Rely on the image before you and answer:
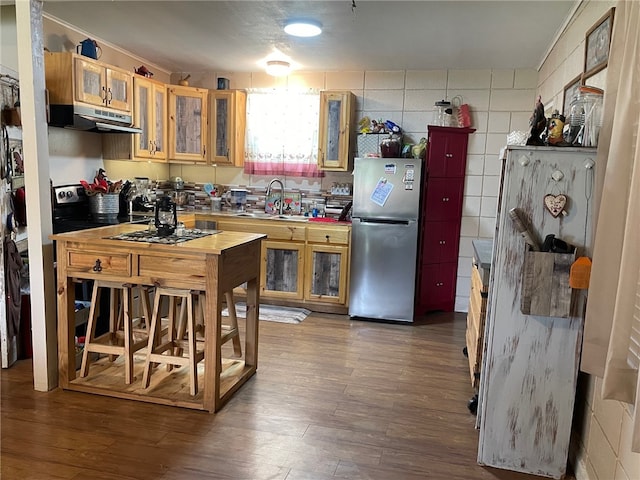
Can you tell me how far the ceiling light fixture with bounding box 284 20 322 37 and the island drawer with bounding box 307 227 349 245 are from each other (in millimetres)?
1760

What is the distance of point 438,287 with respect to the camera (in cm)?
491

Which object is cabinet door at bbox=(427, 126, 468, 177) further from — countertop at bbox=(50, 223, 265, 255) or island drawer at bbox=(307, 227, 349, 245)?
countertop at bbox=(50, 223, 265, 255)

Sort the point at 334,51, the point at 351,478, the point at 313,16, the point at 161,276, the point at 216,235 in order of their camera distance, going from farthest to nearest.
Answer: the point at 334,51, the point at 313,16, the point at 216,235, the point at 161,276, the point at 351,478

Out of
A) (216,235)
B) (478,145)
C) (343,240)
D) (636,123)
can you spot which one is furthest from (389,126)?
(636,123)

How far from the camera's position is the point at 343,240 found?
470cm

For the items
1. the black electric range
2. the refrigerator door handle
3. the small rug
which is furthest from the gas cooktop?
the refrigerator door handle

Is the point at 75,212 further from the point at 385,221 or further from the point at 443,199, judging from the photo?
the point at 443,199

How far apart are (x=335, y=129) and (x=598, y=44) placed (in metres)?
2.71

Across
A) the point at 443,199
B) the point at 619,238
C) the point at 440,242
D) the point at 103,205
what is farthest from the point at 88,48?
the point at 619,238

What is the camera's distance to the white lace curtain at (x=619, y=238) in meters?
1.45

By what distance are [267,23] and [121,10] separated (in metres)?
0.99

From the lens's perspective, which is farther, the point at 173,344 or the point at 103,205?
the point at 103,205

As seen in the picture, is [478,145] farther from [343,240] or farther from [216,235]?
[216,235]

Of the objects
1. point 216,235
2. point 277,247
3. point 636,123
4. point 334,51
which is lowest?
point 277,247
